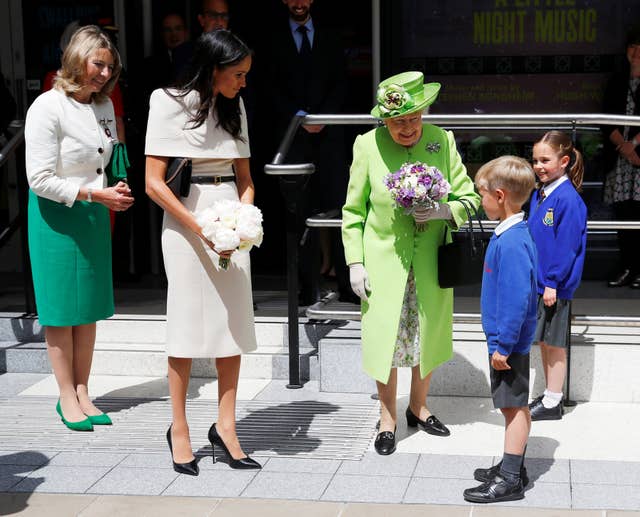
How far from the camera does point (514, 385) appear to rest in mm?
4715

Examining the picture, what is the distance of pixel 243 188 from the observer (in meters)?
5.26

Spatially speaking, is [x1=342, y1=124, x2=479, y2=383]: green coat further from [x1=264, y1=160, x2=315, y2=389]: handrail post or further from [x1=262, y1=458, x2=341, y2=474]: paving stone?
[x1=264, y1=160, x2=315, y2=389]: handrail post

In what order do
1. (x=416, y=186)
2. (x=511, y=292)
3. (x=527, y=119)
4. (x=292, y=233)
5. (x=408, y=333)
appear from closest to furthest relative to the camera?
(x=511, y=292) → (x=416, y=186) → (x=408, y=333) → (x=527, y=119) → (x=292, y=233)

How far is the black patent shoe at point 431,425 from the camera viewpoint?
221 inches

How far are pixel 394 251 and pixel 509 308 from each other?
34.6 inches

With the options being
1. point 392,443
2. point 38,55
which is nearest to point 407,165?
point 392,443

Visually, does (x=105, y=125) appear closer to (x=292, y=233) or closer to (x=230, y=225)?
(x=292, y=233)

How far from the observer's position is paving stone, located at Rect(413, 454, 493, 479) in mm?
5035

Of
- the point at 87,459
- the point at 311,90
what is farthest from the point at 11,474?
the point at 311,90

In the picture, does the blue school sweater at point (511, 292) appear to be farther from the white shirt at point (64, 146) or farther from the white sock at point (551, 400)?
the white shirt at point (64, 146)

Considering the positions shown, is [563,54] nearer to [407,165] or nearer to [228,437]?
[407,165]

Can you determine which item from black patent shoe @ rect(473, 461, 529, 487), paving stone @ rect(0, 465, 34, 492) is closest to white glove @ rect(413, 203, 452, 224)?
black patent shoe @ rect(473, 461, 529, 487)

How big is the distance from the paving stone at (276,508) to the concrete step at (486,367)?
1662mm

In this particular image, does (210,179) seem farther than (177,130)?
Yes
